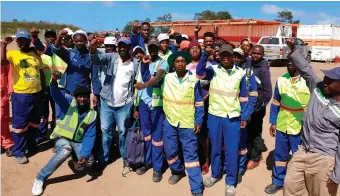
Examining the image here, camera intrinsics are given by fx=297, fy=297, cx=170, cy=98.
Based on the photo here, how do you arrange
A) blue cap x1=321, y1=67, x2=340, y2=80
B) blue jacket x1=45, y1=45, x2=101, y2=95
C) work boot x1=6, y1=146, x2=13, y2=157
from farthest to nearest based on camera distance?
1. work boot x1=6, y1=146, x2=13, y2=157
2. blue jacket x1=45, y1=45, x2=101, y2=95
3. blue cap x1=321, y1=67, x2=340, y2=80

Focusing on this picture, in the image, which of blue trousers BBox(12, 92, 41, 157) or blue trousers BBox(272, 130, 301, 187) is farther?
blue trousers BBox(12, 92, 41, 157)

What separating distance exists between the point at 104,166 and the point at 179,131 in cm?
164

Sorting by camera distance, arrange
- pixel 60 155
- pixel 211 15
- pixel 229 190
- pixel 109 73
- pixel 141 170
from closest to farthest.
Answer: pixel 229 190 < pixel 60 155 < pixel 109 73 < pixel 141 170 < pixel 211 15

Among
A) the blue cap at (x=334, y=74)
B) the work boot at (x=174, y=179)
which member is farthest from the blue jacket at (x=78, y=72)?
the blue cap at (x=334, y=74)

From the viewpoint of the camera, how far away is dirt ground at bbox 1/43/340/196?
170 inches

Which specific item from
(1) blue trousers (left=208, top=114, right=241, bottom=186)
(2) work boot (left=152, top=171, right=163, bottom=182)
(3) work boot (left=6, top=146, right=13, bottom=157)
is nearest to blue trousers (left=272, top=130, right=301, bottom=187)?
(1) blue trousers (left=208, top=114, right=241, bottom=186)

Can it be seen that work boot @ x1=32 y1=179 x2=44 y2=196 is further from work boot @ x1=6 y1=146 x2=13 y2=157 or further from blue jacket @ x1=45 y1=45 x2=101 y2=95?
blue jacket @ x1=45 y1=45 x2=101 y2=95

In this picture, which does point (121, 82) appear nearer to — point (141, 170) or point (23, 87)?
point (141, 170)

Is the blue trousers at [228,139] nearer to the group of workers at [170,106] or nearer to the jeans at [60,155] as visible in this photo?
the group of workers at [170,106]

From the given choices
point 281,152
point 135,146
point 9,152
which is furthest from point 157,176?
point 9,152

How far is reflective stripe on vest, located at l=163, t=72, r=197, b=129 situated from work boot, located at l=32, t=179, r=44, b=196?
2071 mm

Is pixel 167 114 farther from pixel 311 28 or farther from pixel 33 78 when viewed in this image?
pixel 311 28

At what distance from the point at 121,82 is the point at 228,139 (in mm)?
1856

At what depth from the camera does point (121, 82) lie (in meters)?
4.67
